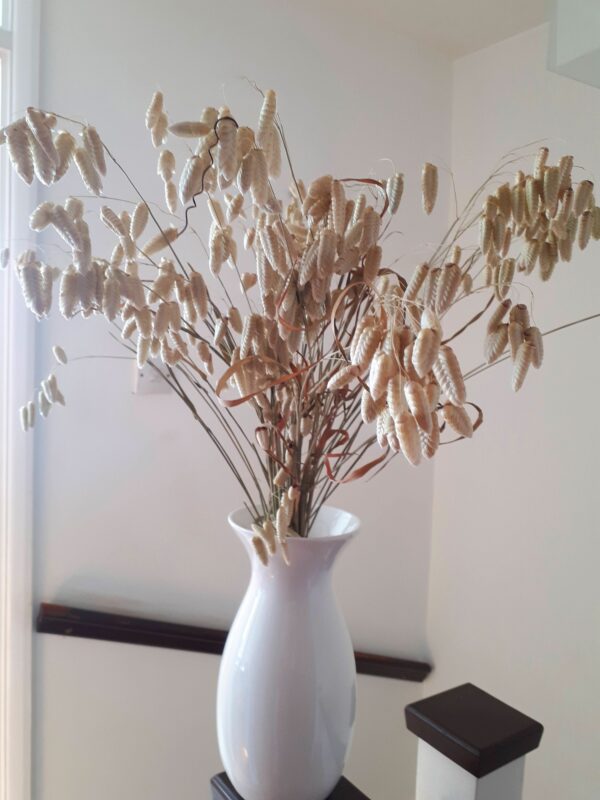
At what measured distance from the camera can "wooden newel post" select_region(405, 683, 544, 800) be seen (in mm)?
687

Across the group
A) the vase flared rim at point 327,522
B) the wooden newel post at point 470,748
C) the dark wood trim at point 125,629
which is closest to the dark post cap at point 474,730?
the wooden newel post at point 470,748

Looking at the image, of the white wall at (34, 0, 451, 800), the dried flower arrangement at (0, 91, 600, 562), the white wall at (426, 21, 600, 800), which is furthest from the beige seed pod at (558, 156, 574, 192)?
the white wall at (426, 21, 600, 800)

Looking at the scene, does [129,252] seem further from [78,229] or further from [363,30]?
[363,30]

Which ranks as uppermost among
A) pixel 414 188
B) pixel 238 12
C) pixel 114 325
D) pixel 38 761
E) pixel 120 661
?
pixel 238 12

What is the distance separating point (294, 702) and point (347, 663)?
0.09 metres

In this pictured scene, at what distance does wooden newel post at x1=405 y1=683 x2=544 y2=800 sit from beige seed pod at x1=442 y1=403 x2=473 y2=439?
0.35 metres

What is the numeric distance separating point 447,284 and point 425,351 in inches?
6.4

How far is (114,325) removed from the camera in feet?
4.36

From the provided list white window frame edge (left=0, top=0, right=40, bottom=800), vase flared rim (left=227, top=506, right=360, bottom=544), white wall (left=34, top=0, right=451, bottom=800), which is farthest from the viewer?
white wall (left=34, top=0, right=451, bottom=800)

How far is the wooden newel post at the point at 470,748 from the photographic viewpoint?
2.25ft

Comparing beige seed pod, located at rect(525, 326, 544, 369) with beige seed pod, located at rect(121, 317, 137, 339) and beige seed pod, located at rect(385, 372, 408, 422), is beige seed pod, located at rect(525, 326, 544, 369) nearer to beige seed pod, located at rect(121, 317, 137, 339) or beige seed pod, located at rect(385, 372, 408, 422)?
beige seed pod, located at rect(385, 372, 408, 422)

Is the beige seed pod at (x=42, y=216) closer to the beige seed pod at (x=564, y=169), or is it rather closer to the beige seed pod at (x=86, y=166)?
the beige seed pod at (x=86, y=166)

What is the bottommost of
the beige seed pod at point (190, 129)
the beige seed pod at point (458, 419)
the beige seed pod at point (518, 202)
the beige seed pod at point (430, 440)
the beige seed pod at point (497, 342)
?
the beige seed pod at point (430, 440)

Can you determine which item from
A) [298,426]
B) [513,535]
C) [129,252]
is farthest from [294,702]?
[513,535]
